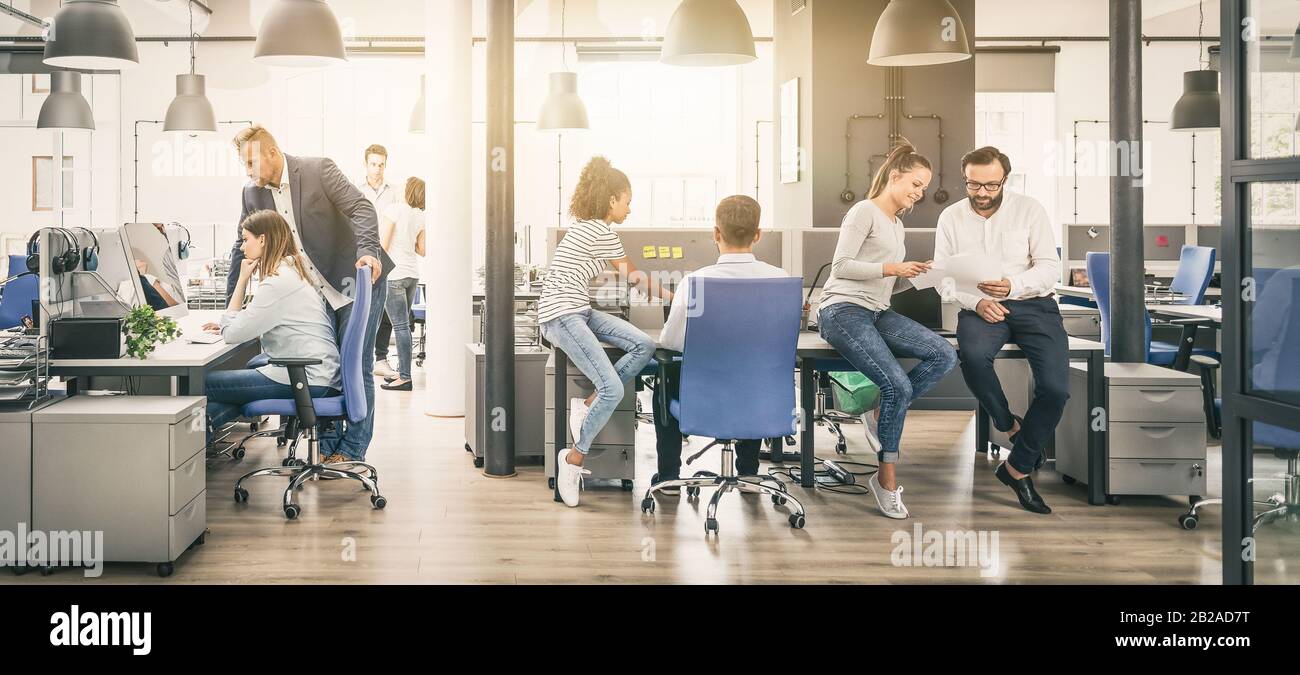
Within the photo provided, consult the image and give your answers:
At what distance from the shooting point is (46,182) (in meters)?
11.8

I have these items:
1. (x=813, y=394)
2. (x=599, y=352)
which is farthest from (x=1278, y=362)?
(x=599, y=352)

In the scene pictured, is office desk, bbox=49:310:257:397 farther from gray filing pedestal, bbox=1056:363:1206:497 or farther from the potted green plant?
gray filing pedestal, bbox=1056:363:1206:497

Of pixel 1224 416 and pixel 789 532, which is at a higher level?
pixel 1224 416

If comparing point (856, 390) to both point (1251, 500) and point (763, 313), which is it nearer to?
point (763, 313)

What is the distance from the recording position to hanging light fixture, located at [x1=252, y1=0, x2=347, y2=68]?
4.79 metres

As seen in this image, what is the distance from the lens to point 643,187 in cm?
1180

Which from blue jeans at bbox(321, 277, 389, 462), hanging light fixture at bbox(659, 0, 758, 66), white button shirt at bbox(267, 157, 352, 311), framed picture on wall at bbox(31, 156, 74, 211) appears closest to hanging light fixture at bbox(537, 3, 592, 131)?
hanging light fixture at bbox(659, 0, 758, 66)

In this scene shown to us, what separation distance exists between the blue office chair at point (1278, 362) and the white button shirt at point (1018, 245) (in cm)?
166

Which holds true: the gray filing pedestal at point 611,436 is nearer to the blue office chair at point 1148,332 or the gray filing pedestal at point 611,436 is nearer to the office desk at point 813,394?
the office desk at point 813,394

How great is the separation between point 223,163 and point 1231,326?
36.6ft

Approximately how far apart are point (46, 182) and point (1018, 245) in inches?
441

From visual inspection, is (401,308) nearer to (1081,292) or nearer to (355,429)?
(355,429)

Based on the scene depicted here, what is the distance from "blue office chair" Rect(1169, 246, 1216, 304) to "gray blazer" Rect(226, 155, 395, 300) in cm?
516
